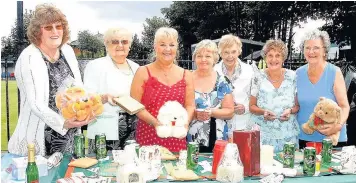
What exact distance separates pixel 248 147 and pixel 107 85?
132cm

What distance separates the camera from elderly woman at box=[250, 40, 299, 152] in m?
3.17

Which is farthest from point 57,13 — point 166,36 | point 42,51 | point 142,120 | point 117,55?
point 142,120

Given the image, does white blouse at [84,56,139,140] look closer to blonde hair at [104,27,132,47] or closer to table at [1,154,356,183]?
blonde hair at [104,27,132,47]

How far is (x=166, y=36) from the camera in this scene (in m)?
2.91

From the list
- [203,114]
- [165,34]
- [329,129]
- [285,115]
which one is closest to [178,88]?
[203,114]

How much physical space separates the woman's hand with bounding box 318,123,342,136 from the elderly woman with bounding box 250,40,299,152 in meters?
0.31

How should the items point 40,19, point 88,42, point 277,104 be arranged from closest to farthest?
point 40,19, point 277,104, point 88,42

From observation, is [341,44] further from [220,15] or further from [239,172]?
[239,172]

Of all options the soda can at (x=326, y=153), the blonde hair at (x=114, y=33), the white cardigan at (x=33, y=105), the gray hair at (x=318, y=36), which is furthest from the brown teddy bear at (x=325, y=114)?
the white cardigan at (x=33, y=105)

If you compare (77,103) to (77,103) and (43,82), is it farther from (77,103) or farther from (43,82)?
(43,82)

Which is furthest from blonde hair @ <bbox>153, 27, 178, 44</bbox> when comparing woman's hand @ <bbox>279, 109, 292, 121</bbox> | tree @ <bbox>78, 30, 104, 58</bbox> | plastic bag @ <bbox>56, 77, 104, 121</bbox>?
tree @ <bbox>78, 30, 104, 58</bbox>

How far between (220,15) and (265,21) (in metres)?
2.82

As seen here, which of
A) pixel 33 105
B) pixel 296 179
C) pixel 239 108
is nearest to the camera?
pixel 296 179

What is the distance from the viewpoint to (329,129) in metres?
2.91
